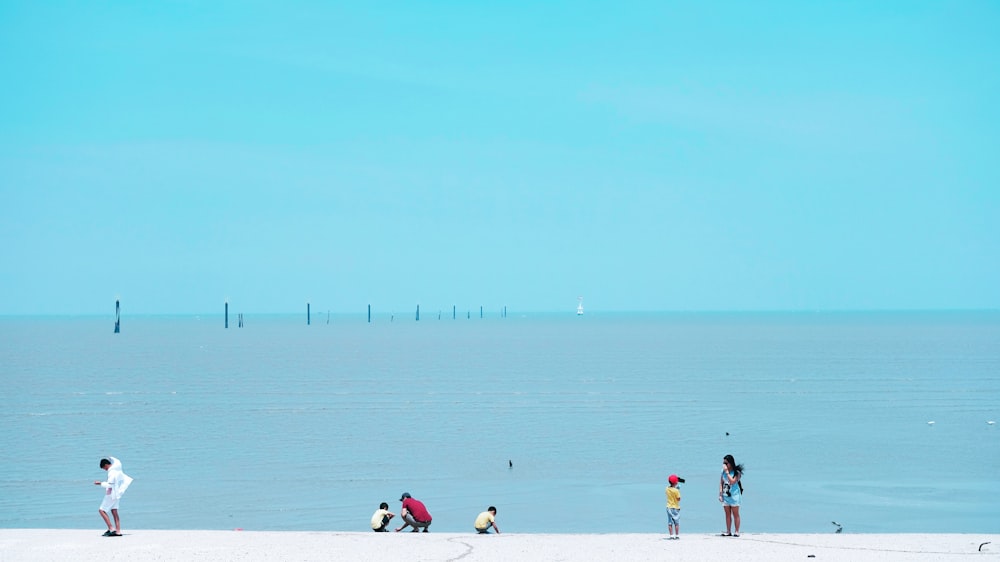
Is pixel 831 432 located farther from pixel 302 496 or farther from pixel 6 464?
pixel 6 464

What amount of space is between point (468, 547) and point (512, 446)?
22.4 meters

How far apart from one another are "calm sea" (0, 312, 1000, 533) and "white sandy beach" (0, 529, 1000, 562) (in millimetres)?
4924

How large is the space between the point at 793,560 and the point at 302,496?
1782cm

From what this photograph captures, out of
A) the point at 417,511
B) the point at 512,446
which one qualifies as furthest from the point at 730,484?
the point at 512,446

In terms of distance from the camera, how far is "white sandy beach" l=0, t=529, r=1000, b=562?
71.6 ft

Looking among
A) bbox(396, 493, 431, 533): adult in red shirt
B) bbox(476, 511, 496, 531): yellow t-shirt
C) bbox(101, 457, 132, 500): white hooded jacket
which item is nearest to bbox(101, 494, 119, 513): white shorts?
bbox(101, 457, 132, 500): white hooded jacket

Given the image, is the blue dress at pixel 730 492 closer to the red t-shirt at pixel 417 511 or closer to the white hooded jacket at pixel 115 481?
the red t-shirt at pixel 417 511

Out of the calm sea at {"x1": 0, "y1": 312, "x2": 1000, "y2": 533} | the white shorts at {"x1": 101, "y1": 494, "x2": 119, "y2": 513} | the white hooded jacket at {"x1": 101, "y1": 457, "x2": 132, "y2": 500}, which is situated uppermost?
the white hooded jacket at {"x1": 101, "y1": 457, "x2": 132, "y2": 500}

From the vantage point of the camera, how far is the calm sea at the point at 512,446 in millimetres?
32094

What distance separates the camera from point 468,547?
76.3 ft

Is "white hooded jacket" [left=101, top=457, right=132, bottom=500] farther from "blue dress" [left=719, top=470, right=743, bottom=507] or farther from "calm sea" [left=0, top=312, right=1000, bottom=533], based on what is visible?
"blue dress" [left=719, top=470, right=743, bottom=507]

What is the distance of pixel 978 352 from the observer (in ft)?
394

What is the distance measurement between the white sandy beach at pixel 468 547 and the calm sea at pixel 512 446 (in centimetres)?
492

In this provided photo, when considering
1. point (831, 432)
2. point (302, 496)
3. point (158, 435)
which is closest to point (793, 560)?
point (302, 496)
